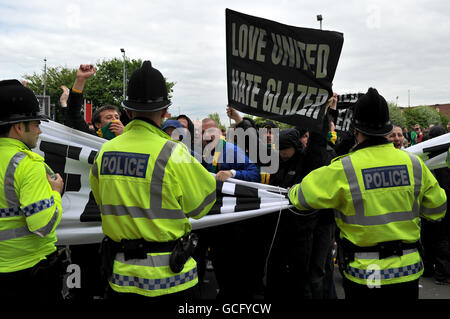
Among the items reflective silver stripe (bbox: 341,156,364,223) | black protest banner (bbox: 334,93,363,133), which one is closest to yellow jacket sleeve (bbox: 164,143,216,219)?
reflective silver stripe (bbox: 341,156,364,223)

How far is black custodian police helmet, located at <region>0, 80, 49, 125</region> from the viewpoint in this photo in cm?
275

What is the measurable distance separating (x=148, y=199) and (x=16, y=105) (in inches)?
47.9

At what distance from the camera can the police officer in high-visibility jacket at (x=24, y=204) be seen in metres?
2.63

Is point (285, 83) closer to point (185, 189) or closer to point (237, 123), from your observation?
point (237, 123)

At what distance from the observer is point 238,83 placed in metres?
4.01

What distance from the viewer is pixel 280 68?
3906mm

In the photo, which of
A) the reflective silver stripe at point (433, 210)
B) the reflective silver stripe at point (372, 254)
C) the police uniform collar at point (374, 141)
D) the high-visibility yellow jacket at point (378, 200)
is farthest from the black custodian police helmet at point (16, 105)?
the reflective silver stripe at point (433, 210)

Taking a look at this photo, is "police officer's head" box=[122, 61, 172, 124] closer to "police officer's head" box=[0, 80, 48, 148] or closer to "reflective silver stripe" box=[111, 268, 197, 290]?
"police officer's head" box=[0, 80, 48, 148]

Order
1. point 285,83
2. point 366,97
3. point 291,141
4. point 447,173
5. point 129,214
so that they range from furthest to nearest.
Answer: point 447,173 < point 291,141 < point 285,83 < point 366,97 < point 129,214

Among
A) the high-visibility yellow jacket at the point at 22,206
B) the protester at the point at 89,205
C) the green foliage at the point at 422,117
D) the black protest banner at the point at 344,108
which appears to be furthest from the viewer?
the green foliage at the point at 422,117

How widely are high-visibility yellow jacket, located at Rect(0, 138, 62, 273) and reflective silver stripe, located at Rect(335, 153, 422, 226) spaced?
2.13 m

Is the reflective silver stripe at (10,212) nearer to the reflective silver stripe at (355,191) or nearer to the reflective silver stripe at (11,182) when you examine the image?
the reflective silver stripe at (11,182)
